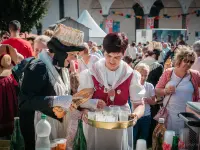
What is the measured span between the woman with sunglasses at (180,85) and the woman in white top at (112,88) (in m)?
1.13

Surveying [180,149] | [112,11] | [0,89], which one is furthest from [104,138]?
[112,11]

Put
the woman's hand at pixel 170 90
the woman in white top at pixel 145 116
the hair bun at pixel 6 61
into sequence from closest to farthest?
1. the woman's hand at pixel 170 90
2. the hair bun at pixel 6 61
3. the woman in white top at pixel 145 116

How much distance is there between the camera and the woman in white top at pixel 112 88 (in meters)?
1.97

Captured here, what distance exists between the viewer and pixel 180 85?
3230 mm

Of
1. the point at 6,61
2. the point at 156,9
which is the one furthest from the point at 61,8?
the point at 6,61

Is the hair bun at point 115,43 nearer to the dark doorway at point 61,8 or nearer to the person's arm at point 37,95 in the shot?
the person's arm at point 37,95

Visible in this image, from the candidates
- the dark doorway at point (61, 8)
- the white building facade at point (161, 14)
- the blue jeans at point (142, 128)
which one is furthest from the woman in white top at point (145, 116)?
the white building facade at point (161, 14)

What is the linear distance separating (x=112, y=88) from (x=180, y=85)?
141 cm

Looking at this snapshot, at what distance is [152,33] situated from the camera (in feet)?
54.8

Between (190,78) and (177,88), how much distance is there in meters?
0.19

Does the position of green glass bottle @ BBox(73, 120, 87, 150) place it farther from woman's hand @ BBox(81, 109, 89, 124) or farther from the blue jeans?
the blue jeans

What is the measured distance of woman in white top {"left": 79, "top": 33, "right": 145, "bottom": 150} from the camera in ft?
6.46

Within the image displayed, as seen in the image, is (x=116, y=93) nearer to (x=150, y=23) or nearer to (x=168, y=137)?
(x=168, y=137)

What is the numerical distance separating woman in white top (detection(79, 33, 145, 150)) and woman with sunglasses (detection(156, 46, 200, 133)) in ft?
3.70
